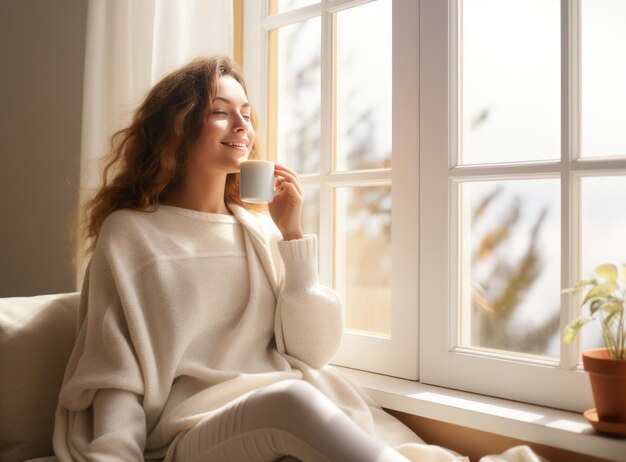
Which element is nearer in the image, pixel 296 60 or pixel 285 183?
pixel 285 183

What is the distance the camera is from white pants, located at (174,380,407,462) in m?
1.14

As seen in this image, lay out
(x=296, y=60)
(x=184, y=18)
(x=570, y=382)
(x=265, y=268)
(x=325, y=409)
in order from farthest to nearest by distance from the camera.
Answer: (x=296, y=60) < (x=184, y=18) < (x=265, y=268) < (x=570, y=382) < (x=325, y=409)

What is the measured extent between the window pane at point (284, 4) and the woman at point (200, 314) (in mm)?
531

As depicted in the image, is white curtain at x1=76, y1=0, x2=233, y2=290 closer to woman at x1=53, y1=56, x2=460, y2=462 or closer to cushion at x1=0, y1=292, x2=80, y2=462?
woman at x1=53, y1=56, x2=460, y2=462

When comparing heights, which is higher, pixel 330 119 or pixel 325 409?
pixel 330 119

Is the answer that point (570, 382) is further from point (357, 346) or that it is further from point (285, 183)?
point (285, 183)

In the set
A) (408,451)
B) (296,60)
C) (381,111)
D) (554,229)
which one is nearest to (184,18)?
(296,60)

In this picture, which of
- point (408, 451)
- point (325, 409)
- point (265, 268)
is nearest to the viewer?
point (325, 409)

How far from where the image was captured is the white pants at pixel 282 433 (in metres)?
1.14

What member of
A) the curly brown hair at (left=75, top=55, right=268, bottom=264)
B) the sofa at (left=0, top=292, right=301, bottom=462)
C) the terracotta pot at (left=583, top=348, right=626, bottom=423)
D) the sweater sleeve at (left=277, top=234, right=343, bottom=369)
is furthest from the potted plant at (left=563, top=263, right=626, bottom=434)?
the sofa at (left=0, top=292, right=301, bottom=462)

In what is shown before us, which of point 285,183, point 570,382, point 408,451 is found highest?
point 285,183

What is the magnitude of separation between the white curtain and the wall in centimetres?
15

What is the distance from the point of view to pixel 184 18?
2037mm

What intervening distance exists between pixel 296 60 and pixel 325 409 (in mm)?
1380
